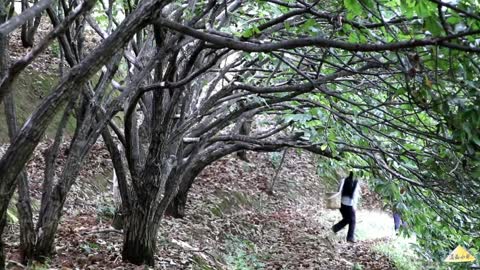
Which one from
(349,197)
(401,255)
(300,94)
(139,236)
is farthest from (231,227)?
(300,94)

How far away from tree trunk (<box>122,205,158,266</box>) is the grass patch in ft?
19.5

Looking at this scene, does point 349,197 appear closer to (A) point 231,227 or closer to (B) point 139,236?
(A) point 231,227

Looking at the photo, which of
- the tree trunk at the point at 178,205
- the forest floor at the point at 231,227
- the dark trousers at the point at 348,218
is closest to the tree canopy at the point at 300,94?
the forest floor at the point at 231,227

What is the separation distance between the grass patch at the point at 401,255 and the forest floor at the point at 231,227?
0.65ft

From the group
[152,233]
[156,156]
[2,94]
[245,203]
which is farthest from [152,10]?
[245,203]

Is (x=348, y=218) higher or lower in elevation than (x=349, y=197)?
lower

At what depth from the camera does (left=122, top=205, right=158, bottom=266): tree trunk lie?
573 cm

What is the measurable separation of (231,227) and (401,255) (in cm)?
381

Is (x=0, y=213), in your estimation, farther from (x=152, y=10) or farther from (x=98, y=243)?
(x=98, y=243)

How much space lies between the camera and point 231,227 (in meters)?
10.2

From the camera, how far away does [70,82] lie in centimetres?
341

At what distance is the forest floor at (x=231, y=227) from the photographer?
6.27 m

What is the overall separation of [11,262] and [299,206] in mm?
10653

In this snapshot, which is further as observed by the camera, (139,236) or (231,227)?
(231,227)
